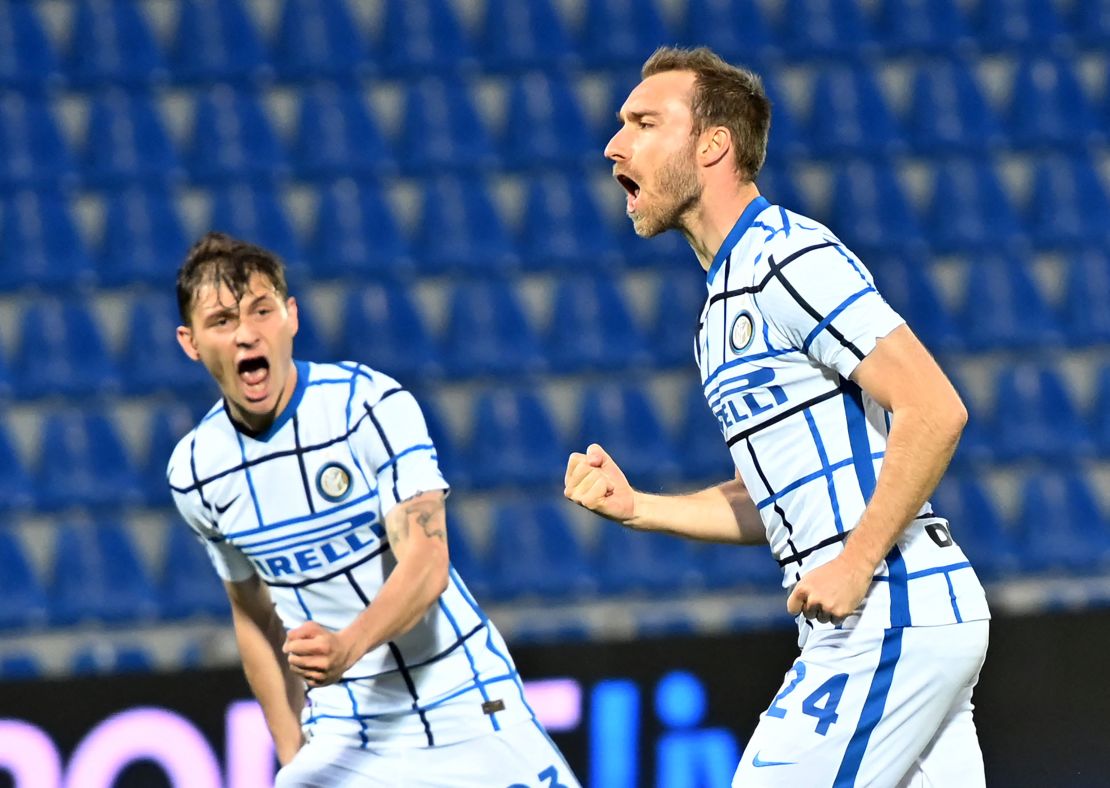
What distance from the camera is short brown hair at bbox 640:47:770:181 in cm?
281

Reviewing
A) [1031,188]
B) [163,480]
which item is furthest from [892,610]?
[1031,188]

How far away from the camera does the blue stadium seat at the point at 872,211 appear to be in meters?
7.00

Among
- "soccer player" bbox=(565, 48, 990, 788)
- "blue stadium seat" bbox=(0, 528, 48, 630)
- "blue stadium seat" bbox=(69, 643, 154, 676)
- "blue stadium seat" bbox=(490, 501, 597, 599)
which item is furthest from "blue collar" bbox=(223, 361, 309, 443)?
"blue stadium seat" bbox=(0, 528, 48, 630)

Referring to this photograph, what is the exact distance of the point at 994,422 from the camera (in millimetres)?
6629

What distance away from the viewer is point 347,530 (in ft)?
10.6

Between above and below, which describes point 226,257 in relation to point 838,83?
below

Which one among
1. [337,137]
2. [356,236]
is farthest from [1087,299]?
[337,137]

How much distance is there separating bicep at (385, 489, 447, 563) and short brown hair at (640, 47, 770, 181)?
0.87 metres

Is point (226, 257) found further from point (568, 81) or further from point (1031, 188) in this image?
point (1031, 188)

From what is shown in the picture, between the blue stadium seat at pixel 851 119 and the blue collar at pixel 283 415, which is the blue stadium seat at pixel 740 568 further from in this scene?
the blue collar at pixel 283 415

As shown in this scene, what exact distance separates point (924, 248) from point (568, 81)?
5.64 ft

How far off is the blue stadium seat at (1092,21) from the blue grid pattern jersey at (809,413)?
5281 millimetres

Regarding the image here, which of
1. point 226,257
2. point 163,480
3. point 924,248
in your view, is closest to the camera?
point 226,257

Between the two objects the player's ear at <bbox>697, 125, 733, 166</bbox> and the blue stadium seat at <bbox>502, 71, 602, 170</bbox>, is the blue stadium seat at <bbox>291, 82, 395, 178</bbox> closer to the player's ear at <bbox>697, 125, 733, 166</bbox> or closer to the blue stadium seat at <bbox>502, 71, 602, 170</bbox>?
the blue stadium seat at <bbox>502, 71, 602, 170</bbox>
